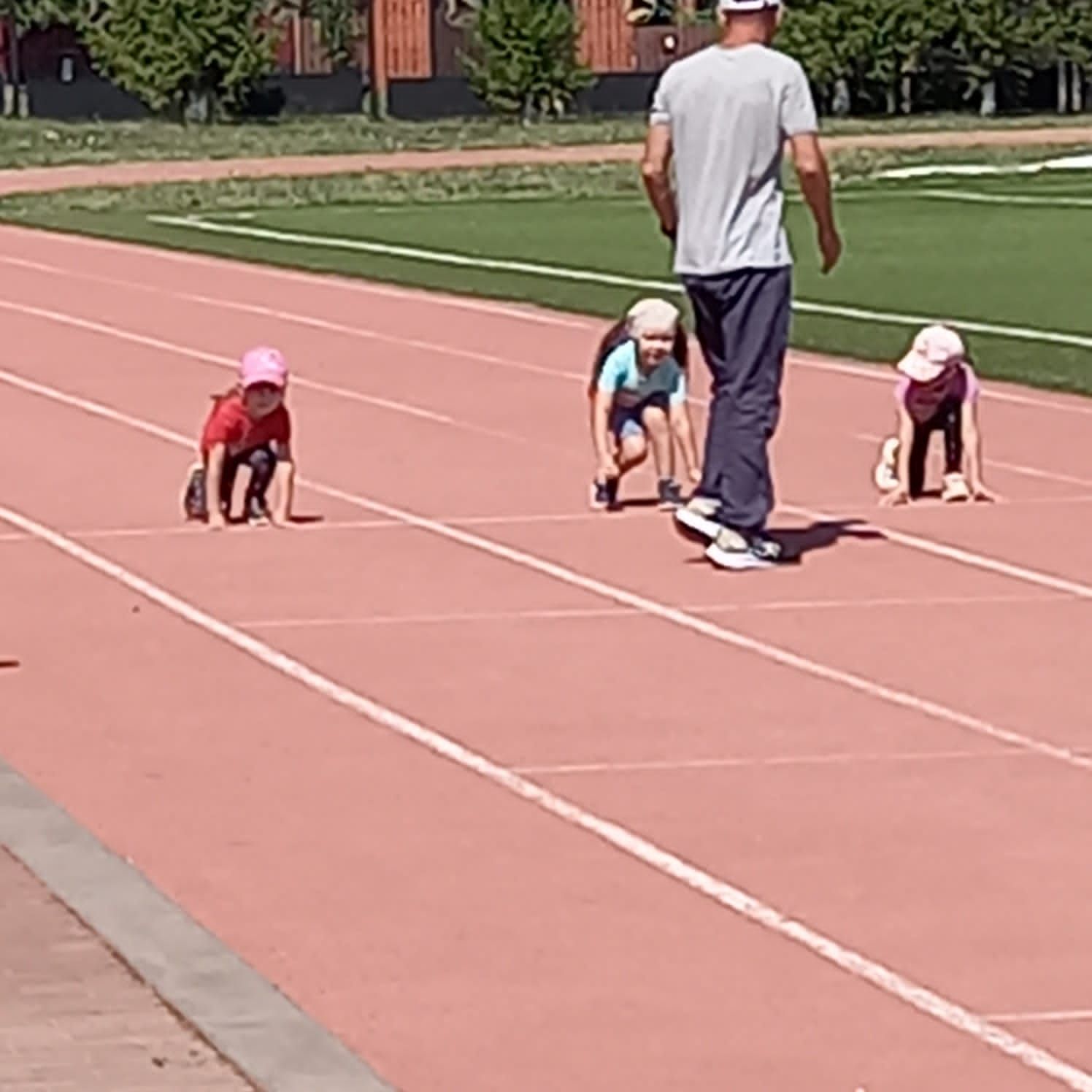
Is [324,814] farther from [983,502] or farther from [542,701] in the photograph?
[983,502]

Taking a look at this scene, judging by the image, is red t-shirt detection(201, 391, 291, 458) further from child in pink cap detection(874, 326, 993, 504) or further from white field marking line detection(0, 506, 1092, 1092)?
child in pink cap detection(874, 326, 993, 504)

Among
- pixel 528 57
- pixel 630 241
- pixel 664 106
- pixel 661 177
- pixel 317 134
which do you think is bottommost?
pixel 317 134

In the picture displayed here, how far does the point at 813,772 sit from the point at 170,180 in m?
41.7

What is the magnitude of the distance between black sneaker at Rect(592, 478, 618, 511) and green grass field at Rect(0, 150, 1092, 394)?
17.9ft

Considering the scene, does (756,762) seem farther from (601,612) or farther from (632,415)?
(632,415)

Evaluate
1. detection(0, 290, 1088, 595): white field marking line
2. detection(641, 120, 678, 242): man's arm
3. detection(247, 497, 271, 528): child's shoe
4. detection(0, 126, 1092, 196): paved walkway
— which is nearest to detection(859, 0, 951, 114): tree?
detection(0, 126, 1092, 196): paved walkway

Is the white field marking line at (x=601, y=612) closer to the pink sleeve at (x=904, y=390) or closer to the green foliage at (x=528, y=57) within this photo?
the pink sleeve at (x=904, y=390)

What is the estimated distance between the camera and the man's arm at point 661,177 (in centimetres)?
1312

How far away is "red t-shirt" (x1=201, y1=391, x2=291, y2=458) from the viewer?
561 inches

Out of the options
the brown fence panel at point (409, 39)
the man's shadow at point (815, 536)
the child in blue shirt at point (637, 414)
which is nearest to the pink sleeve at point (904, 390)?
the man's shadow at point (815, 536)

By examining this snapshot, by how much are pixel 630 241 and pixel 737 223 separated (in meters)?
22.3

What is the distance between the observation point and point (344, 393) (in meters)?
20.7

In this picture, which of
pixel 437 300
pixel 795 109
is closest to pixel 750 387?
pixel 795 109

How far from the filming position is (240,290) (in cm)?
2950
